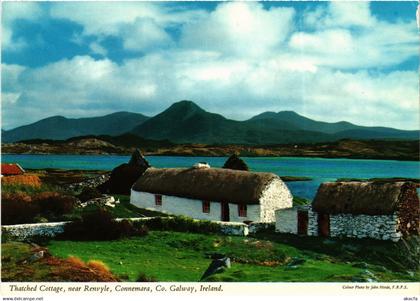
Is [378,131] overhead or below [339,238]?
overhead

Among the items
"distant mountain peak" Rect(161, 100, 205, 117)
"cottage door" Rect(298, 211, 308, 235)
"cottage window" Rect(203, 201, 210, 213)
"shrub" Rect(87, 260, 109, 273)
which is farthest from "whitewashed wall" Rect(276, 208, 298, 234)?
"shrub" Rect(87, 260, 109, 273)

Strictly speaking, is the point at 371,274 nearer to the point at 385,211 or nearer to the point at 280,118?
the point at 385,211

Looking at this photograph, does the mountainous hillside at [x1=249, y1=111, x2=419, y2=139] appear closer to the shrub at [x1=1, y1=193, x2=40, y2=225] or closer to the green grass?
the green grass

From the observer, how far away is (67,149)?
18.4 m

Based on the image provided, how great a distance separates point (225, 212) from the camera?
19188mm

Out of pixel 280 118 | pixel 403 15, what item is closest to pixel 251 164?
pixel 280 118

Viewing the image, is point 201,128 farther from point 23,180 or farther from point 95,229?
point 23,180

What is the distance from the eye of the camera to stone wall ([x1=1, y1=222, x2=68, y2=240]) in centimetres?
1620

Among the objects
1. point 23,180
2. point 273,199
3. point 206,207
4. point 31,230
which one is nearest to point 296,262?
point 273,199

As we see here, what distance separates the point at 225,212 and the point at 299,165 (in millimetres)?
2922

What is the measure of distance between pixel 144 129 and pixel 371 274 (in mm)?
8116

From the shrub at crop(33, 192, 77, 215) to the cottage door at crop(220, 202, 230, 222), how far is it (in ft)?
15.9

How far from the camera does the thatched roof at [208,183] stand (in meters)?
19.5

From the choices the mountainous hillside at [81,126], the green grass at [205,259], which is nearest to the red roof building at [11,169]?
the mountainous hillside at [81,126]
